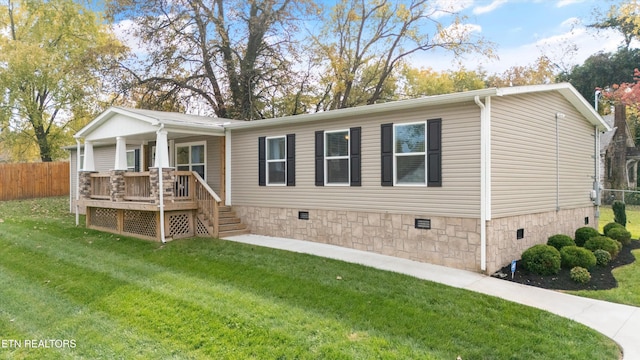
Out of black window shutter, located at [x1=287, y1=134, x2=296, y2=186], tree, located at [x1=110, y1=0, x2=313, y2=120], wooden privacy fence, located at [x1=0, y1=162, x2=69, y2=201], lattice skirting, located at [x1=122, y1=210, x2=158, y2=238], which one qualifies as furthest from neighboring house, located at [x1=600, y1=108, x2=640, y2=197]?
wooden privacy fence, located at [x1=0, y1=162, x2=69, y2=201]

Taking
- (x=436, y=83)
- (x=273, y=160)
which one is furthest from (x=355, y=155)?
(x=436, y=83)

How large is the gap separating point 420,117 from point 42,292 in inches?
283

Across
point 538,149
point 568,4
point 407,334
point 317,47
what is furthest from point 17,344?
point 568,4

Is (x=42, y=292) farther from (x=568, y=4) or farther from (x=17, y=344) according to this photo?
(x=568, y=4)

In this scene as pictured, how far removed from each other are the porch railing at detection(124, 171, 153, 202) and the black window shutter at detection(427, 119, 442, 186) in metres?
6.95

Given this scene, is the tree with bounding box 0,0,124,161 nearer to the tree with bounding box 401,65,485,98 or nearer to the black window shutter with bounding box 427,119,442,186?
the tree with bounding box 401,65,485,98

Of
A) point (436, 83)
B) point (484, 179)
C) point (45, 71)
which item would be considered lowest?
point (484, 179)

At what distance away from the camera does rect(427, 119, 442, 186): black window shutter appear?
302 inches

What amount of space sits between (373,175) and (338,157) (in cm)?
104

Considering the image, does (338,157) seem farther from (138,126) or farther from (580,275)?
(138,126)

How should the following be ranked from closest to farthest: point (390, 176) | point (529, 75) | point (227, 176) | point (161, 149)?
1. point (390, 176)
2. point (161, 149)
3. point (227, 176)
4. point (529, 75)

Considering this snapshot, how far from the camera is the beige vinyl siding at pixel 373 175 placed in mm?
7383

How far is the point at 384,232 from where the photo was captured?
28.1ft

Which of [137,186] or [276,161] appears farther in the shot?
[137,186]
